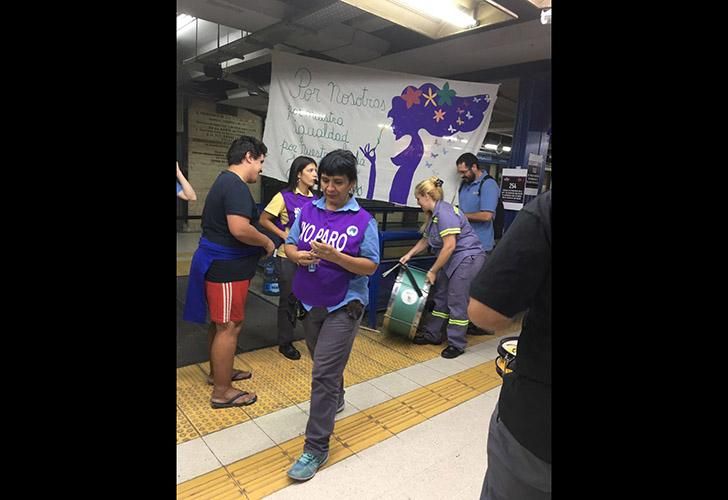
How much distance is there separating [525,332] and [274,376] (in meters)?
2.54

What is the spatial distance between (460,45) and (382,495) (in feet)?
12.8

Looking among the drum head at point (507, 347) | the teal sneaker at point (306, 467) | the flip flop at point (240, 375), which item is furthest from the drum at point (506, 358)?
the flip flop at point (240, 375)

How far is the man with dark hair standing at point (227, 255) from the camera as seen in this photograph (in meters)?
2.53

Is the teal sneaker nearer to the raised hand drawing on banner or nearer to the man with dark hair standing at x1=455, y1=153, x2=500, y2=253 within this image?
the man with dark hair standing at x1=455, y1=153, x2=500, y2=253

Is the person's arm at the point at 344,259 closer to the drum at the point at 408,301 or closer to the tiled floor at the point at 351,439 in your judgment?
the tiled floor at the point at 351,439

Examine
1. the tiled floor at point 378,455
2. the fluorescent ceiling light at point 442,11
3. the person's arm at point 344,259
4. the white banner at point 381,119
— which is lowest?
the tiled floor at point 378,455

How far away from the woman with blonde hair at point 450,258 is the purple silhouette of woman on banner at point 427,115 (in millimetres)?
624

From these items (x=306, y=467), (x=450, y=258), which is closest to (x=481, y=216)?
(x=450, y=258)

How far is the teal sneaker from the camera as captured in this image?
2.06 metres

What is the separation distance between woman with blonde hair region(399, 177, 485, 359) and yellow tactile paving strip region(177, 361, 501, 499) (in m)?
0.42
